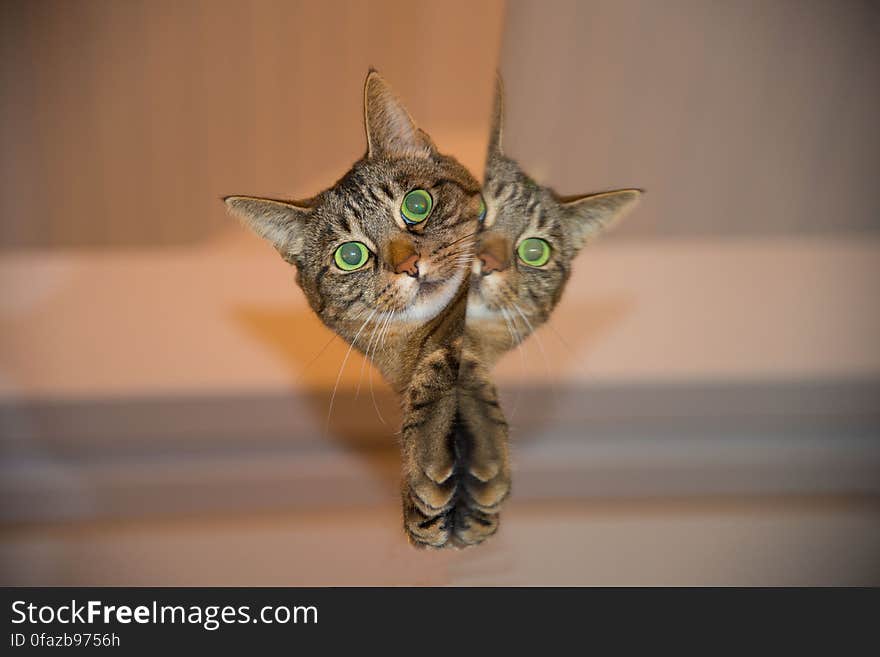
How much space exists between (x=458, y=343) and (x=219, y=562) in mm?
406

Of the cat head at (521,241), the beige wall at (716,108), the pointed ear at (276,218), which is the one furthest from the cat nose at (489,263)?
the pointed ear at (276,218)

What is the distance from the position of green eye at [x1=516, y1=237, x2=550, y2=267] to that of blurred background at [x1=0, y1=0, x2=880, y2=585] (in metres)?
0.04

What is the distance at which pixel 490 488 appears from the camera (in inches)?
23.5

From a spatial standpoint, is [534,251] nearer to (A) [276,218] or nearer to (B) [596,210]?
(B) [596,210]

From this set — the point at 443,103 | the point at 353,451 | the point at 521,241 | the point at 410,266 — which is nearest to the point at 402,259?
the point at 410,266

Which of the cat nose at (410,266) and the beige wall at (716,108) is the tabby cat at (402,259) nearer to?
the cat nose at (410,266)

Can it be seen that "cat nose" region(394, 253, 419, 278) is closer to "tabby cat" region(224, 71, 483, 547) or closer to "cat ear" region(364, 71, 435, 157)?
"tabby cat" region(224, 71, 483, 547)

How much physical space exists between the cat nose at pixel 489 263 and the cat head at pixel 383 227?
0.06 ft

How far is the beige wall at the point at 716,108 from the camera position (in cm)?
44

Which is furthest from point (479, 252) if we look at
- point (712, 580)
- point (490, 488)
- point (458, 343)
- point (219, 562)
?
point (219, 562)

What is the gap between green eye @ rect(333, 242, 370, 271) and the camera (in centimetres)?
67

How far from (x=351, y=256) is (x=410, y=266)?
0.23 feet
